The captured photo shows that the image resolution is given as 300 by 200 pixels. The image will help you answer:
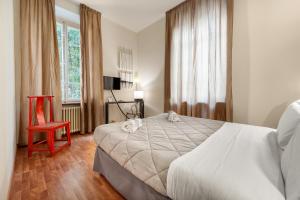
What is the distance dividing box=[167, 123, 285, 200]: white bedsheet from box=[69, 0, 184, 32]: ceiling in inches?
127

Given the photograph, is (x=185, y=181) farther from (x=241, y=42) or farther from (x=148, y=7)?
(x=148, y=7)

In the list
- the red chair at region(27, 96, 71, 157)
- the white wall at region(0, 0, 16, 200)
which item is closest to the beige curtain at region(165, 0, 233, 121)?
the red chair at region(27, 96, 71, 157)

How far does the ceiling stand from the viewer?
9.79 feet

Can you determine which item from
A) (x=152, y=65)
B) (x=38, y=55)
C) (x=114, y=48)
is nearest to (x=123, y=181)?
(x=38, y=55)

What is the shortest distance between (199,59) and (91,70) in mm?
2445

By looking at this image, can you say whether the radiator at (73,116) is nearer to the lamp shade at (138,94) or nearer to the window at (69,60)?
the window at (69,60)

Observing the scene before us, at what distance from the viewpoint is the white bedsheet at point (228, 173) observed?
60 centimetres

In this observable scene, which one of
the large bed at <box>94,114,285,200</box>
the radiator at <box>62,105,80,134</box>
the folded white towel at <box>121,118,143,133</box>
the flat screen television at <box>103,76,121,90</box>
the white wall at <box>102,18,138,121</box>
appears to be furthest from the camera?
the white wall at <box>102,18,138,121</box>

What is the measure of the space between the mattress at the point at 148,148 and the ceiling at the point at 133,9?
9.37 feet

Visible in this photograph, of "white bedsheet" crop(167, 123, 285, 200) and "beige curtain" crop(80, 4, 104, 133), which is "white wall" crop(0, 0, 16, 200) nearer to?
"white bedsheet" crop(167, 123, 285, 200)

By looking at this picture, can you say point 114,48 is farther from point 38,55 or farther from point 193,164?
point 193,164

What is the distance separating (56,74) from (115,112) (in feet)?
5.64

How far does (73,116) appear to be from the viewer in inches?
122

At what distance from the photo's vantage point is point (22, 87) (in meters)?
2.37
